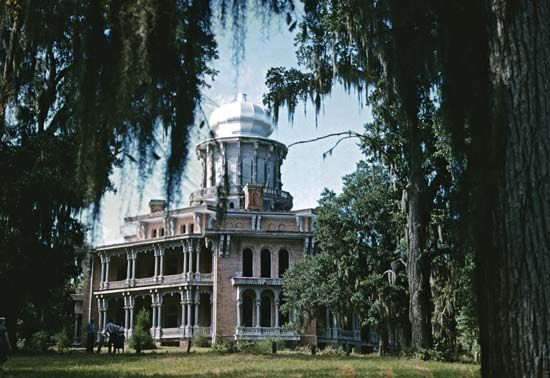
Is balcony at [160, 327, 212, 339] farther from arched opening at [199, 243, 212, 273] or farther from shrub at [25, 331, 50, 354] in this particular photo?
shrub at [25, 331, 50, 354]

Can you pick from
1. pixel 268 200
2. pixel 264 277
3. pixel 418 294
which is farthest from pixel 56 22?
pixel 268 200

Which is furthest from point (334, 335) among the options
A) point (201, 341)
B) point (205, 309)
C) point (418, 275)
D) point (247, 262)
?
point (418, 275)

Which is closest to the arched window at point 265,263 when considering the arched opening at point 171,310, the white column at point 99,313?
the arched opening at point 171,310

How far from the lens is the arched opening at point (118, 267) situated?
4988cm

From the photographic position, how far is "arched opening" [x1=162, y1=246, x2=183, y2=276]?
48.2 metres

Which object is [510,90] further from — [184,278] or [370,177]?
[184,278]

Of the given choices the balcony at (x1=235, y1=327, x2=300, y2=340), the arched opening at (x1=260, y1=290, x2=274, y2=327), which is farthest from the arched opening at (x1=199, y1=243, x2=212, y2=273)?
the balcony at (x1=235, y1=327, x2=300, y2=340)

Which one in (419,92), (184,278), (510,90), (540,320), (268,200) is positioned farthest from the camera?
(268,200)

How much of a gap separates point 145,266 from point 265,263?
34.4 feet

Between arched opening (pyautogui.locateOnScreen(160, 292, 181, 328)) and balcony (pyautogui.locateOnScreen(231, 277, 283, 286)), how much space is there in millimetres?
5690

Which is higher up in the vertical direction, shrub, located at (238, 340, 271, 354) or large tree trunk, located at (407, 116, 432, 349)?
large tree trunk, located at (407, 116, 432, 349)

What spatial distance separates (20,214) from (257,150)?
32.1 meters

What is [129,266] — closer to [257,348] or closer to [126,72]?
[257,348]

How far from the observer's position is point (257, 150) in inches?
2004
